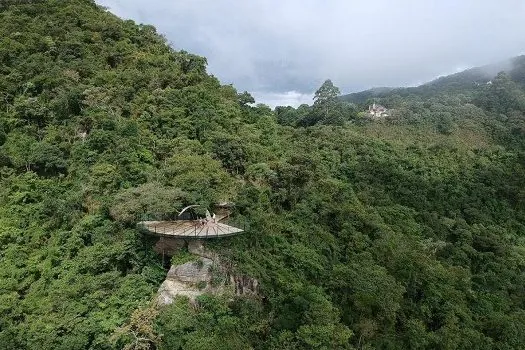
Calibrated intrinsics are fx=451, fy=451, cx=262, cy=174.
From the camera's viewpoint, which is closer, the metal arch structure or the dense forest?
the dense forest

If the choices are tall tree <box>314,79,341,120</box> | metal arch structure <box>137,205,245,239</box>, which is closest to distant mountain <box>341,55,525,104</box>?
tall tree <box>314,79,341,120</box>

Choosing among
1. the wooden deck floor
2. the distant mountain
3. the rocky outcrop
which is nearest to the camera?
the rocky outcrop

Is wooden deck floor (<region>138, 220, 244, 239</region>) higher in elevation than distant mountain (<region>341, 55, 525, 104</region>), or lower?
higher

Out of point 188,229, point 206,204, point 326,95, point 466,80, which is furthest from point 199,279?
point 466,80

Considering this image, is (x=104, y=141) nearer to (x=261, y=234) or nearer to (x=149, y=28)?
(x=261, y=234)

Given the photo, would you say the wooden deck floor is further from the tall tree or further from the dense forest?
the tall tree

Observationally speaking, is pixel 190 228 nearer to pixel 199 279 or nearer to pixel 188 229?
pixel 188 229

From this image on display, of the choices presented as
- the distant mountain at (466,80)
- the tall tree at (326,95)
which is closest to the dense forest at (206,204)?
the tall tree at (326,95)
